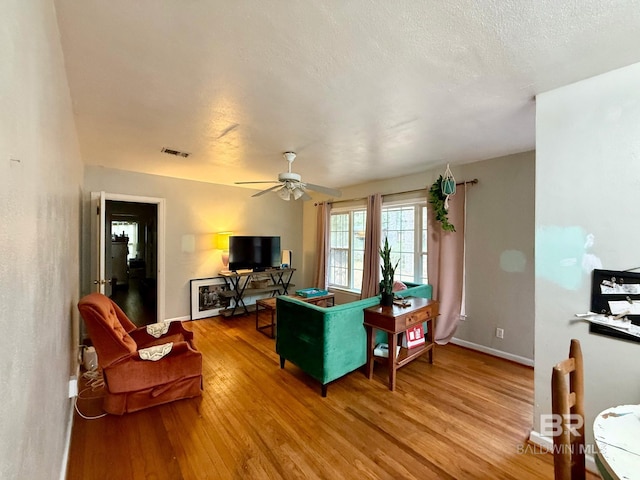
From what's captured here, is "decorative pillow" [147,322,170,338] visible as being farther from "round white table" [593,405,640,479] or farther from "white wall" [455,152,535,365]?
"white wall" [455,152,535,365]

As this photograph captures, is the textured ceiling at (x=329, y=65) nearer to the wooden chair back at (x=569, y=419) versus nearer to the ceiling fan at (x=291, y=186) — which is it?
the ceiling fan at (x=291, y=186)

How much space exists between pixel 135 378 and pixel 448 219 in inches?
154

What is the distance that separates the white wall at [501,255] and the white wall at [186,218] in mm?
3705

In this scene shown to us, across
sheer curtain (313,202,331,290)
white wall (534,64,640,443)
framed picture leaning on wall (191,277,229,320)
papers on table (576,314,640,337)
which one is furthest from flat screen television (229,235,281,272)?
papers on table (576,314,640,337)

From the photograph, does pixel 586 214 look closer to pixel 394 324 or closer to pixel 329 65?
pixel 394 324

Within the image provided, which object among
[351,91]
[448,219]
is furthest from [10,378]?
[448,219]

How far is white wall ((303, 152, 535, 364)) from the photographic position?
3139mm

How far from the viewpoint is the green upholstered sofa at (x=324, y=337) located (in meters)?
2.45

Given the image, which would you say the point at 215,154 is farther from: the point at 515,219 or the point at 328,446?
the point at 515,219

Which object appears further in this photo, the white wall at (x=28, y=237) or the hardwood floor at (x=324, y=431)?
the hardwood floor at (x=324, y=431)

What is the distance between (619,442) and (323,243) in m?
4.71

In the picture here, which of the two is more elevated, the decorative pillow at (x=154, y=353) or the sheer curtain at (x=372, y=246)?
the sheer curtain at (x=372, y=246)

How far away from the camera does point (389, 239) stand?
4.55 m

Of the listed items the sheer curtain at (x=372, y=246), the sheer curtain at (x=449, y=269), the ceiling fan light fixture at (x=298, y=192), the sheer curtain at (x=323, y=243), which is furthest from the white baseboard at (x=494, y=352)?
the ceiling fan light fixture at (x=298, y=192)
